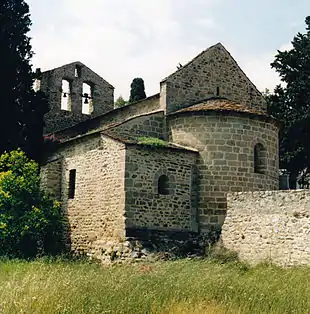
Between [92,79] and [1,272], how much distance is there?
16552 millimetres

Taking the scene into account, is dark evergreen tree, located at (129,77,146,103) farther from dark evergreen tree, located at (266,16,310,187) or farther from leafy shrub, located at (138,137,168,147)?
leafy shrub, located at (138,137,168,147)

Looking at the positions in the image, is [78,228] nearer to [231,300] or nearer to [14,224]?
[14,224]

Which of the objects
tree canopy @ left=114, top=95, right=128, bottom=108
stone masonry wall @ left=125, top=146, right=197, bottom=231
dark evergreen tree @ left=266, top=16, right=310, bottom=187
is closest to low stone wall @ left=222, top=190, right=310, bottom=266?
stone masonry wall @ left=125, top=146, right=197, bottom=231

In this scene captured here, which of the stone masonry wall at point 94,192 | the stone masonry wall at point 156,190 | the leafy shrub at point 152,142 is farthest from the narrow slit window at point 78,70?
the stone masonry wall at point 156,190

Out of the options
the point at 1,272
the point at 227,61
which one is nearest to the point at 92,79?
the point at 227,61

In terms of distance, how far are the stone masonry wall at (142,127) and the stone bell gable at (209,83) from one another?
2.04ft

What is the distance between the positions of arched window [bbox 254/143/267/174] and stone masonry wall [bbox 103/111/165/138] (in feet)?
11.5

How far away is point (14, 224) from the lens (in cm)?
1952

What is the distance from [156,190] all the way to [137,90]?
595 inches

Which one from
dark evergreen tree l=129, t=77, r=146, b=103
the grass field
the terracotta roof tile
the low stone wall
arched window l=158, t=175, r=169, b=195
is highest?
dark evergreen tree l=129, t=77, r=146, b=103

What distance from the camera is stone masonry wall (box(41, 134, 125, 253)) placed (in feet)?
60.2

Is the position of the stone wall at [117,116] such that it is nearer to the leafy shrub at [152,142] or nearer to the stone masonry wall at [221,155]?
the leafy shrub at [152,142]

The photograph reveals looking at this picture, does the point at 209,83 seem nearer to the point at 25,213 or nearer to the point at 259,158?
the point at 259,158

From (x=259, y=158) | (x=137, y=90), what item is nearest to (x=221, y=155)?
(x=259, y=158)
